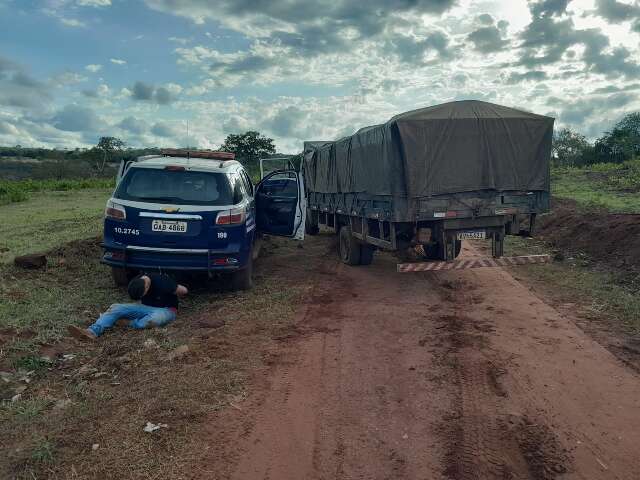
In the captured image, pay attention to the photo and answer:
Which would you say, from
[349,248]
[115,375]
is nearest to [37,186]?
[349,248]

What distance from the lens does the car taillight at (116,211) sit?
22.2ft

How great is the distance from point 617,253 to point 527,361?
21.1 ft

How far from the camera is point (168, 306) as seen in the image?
257 inches

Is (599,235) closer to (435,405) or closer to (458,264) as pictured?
(458,264)

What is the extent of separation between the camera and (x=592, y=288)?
799cm

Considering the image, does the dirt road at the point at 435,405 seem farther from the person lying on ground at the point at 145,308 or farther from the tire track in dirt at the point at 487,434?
the person lying on ground at the point at 145,308

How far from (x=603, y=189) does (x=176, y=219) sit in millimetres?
21455

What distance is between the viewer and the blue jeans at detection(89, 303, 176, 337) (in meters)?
6.01

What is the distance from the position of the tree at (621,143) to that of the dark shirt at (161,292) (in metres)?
51.1

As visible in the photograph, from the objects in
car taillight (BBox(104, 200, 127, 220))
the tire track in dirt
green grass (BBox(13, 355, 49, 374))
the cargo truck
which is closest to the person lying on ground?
green grass (BBox(13, 355, 49, 374))

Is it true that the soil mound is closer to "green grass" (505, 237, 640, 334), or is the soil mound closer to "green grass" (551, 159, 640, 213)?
"green grass" (505, 237, 640, 334)

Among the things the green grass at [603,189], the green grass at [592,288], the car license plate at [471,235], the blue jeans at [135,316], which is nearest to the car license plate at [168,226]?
the blue jeans at [135,316]

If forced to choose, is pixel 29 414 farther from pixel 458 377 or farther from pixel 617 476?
pixel 617 476

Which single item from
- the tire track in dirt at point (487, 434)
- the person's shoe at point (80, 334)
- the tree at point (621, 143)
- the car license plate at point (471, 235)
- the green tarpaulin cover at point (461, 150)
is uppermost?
the tree at point (621, 143)
